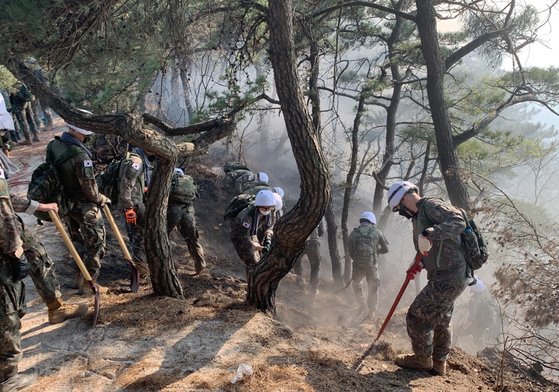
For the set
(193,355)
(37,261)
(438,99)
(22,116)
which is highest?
(22,116)

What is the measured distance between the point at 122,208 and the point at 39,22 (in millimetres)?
2312

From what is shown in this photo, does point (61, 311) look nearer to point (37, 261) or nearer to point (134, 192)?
point (37, 261)

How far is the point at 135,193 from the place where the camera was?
5395 millimetres

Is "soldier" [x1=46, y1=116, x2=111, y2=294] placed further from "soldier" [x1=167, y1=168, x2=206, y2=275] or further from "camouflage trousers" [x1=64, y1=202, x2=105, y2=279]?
"soldier" [x1=167, y1=168, x2=206, y2=275]

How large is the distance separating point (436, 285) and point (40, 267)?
3.67 m

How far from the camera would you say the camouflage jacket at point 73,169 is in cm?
429

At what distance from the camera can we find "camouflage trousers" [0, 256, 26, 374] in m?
2.86

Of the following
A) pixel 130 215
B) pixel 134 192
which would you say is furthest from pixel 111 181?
pixel 130 215

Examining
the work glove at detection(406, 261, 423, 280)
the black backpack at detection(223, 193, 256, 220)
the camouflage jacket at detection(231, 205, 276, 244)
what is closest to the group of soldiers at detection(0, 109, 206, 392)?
the black backpack at detection(223, 193, 256, 220)

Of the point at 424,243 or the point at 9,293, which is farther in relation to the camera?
the point at 424,243

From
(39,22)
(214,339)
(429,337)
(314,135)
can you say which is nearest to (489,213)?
(429,337)

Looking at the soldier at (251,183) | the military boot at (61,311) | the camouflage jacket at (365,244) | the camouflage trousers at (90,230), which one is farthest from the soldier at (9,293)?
the camouflage jacket at (365,244)

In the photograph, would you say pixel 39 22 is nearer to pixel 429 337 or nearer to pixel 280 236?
pixel 280 236

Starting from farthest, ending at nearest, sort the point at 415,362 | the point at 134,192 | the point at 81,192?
the point at 134,192 < the point at 81,192 < the point at 415,362
